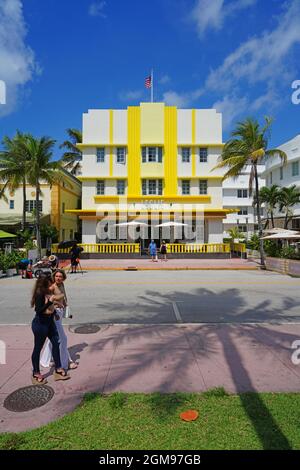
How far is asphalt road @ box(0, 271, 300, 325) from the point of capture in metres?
8.58

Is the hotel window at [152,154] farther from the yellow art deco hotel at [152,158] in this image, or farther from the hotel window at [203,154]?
the hotel window at [203,154]

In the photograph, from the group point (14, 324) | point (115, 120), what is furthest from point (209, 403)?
point (115, 120)

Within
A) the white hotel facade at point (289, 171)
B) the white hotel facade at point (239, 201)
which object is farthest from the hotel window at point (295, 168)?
the white hotel facade at point (239, 201)

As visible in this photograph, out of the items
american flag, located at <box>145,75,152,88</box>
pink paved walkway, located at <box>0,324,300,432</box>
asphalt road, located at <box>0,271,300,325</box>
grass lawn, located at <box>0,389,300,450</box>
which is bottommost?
asphalt road, located at <box>0,271,300,325</box>

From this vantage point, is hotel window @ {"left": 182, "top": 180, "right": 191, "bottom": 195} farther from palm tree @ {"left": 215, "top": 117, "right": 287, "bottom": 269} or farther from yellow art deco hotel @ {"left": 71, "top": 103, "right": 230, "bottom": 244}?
palm tree @ {"left": 215, "top": 117, "right": 287, "bottom": 269}

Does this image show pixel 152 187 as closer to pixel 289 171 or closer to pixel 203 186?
pixel 203 186

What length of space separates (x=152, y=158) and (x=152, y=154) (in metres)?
0.41

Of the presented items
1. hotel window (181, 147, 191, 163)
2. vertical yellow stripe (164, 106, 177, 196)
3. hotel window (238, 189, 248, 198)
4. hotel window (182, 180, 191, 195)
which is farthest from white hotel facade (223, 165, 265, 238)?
vertical yellow stripe (164, 106, 177, 196)

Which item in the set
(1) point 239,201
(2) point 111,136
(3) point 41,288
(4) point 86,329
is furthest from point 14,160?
(1) point 239,201

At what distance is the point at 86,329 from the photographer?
7441 mm

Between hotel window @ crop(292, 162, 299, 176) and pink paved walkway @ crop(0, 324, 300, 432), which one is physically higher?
hotel window @ crop(292, 162, 299, 176)

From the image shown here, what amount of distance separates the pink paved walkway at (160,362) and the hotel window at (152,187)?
81.1ft

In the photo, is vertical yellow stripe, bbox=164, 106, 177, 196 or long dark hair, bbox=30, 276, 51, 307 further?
vertical yellow stripe, bbox=164, 106, 177, 196
